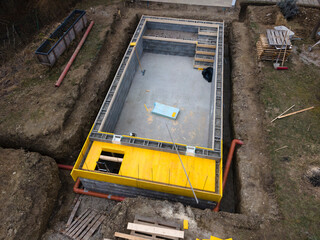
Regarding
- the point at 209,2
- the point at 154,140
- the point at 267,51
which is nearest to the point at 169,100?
the point at 154,140

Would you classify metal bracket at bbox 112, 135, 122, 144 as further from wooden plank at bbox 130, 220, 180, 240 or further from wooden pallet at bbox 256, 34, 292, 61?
wooden pallet at bbox 256, 34, 292, 61

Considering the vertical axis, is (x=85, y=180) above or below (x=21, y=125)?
below

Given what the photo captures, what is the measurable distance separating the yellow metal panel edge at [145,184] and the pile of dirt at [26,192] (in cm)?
183

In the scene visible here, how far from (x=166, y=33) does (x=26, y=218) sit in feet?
45.4

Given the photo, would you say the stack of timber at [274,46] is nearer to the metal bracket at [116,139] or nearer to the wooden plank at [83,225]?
the metal bracket at [116,139]

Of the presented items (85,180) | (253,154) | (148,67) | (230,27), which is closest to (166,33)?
(148,67)

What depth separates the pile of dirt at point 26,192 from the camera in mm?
7512

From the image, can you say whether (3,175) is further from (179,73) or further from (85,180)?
(179,73)

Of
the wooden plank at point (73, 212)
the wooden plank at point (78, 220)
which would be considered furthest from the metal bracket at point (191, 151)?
the wooden plank at point (73, 212)

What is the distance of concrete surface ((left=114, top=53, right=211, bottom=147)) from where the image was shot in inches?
439

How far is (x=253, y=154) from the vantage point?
30.2ft

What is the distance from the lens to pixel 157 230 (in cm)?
651

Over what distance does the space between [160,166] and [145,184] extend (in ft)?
2.95

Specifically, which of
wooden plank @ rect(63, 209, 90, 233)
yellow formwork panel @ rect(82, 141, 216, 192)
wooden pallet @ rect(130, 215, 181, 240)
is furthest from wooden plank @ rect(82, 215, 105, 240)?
wooden pallet @ rect(130, 215, 181, 240)
